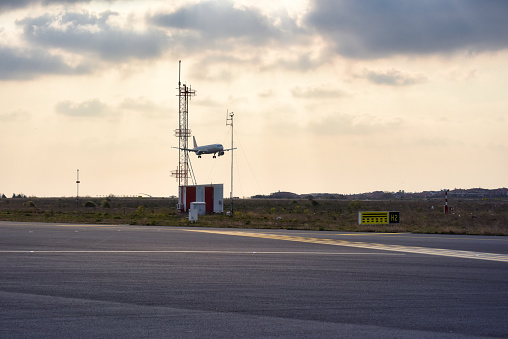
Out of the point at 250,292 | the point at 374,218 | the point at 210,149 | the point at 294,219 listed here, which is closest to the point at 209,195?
the point at 294,219

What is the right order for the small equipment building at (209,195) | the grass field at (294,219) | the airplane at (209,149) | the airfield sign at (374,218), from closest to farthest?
the grass field at (294,219) < the airfield sign at (374,218) < the small equipment building at (209,195) < the airplane at (209,149)

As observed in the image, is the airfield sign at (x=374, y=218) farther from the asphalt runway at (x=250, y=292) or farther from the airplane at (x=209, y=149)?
the airplane at (x=209, y=149)

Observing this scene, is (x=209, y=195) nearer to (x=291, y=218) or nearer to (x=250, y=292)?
(x=291, y=218)

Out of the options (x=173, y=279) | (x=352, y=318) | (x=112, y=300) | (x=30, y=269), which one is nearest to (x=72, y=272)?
(x=30, y=269)

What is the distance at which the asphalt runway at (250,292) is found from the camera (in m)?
8.53

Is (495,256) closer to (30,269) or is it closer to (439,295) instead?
(439,295)

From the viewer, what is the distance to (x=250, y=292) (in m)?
11.3

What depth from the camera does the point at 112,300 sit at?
1038 cm

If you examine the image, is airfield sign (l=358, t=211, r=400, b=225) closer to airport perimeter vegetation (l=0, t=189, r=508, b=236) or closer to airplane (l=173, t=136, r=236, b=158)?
airport perimeter vegetation (l=0, t=189, r=508, b=236)

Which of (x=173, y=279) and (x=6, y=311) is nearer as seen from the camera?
(x=6, y=311)

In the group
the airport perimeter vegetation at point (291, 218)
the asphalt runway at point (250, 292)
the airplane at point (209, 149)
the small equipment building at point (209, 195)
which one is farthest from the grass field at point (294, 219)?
the asphalt runway at point (250, 292)

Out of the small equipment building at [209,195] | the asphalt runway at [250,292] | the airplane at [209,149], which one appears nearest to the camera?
the asphalt runway at [250,292]

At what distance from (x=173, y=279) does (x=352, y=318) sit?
16.3 feet

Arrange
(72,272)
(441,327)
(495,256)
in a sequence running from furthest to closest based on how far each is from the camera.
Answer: (495,256), (72,272), (441,327)
